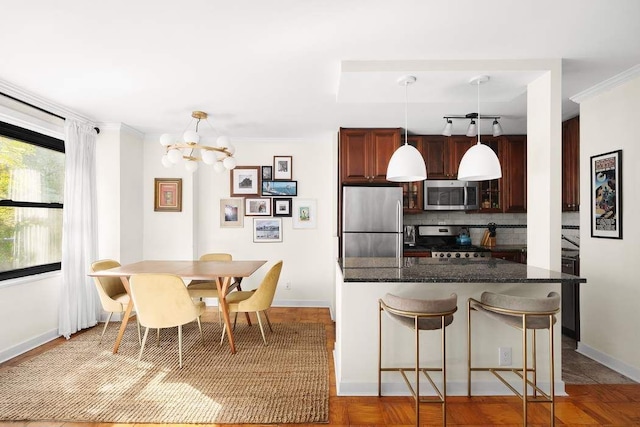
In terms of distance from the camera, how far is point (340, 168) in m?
4.36

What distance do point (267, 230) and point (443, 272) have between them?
3.11m

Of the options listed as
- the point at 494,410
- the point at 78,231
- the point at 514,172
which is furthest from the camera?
the point at 514,172

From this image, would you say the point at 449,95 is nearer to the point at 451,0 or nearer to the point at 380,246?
the point at 451,0

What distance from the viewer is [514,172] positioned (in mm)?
4637

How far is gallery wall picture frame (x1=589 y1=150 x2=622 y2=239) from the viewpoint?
9.48 feet

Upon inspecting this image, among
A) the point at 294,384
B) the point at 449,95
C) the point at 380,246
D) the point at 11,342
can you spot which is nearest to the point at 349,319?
the point at 294,384

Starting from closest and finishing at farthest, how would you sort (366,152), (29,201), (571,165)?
(29,201)
(571,165)
(366,152)

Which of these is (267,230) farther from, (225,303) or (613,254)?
(613,254)

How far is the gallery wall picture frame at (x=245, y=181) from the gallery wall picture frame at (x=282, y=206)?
31 cm

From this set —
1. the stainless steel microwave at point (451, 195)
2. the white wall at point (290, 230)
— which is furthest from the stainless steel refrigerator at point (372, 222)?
the white wall at point (290, 230)

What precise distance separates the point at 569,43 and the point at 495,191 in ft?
8.68

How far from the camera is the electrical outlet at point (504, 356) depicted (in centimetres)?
251

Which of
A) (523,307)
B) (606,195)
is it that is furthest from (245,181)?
(606,195)

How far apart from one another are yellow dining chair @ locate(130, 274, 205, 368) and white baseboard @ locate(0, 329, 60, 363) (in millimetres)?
1247
